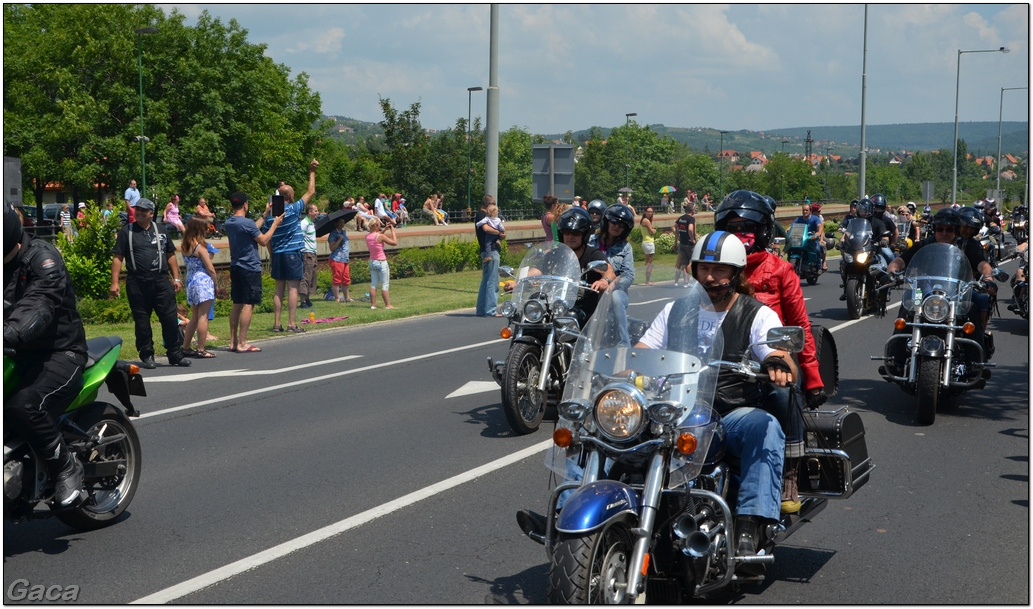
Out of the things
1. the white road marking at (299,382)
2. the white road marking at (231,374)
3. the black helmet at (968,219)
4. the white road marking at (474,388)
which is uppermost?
the black helmet at (968,219)

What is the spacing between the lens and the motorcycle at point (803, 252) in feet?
76.2

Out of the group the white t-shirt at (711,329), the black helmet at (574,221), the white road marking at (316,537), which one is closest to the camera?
the white t-shirt at (711,329)

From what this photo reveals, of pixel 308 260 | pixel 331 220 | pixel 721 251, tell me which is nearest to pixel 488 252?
pixel 331 220

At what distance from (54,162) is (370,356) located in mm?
42145

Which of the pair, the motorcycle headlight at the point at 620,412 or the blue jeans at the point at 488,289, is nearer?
the motorcycle headlight at the point at 620,412

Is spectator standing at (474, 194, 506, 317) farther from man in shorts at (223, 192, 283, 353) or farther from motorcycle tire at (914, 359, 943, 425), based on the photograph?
motorcycle tire at (914, 359, 943, 425)

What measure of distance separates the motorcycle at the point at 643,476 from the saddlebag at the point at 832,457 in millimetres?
444

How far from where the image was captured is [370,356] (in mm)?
13125

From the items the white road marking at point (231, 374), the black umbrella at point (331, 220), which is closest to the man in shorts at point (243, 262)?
the white road marking at point (231, 374)

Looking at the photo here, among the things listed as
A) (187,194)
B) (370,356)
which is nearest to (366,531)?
(370,356)

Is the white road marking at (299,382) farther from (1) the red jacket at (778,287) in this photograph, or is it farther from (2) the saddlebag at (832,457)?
(2) the saddlebag at (832,457)

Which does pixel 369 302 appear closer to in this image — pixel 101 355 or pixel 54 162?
pixel 101 355

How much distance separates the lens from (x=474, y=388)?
1089 cm

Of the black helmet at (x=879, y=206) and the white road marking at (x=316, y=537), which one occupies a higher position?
the black helmet at (x=879, y=206)
